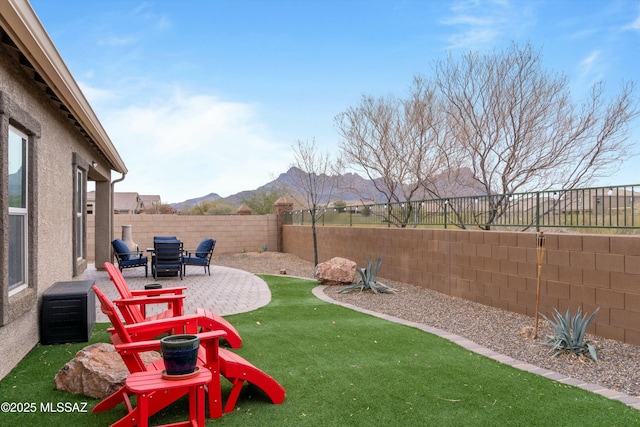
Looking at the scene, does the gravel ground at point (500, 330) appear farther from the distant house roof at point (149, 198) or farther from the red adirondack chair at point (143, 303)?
the distant house roof at point (149, 198)

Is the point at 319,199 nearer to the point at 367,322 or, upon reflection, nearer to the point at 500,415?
the point at 367,322

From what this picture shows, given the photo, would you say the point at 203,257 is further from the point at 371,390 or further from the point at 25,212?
the point at 371,390

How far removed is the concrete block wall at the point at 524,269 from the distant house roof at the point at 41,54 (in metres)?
6.67

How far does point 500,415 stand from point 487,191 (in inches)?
417

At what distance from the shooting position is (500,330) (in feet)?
22.3

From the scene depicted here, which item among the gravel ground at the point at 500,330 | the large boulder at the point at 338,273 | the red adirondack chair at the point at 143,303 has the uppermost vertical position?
the red adirondack chair at the point at 143,303

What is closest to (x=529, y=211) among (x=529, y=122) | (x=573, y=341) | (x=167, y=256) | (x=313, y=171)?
(x=573, y=341)

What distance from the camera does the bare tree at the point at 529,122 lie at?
40.6 feet

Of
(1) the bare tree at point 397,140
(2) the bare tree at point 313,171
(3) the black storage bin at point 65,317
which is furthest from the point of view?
(2) the bare tree at point 313,171

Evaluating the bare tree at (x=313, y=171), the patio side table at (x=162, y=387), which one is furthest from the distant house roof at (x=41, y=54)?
the bare tree at (x=313, y=171)

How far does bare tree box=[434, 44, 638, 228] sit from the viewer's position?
12.4 m

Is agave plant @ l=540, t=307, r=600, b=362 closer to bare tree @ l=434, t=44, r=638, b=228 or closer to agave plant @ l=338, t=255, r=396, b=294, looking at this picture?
agave plant @ l=338, t=255, r=396, b=294

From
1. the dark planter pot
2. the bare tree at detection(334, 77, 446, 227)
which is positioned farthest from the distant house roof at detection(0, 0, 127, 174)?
the bare tree at detection(334, 77, 446, 227)

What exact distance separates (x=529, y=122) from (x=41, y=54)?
38.1ft
